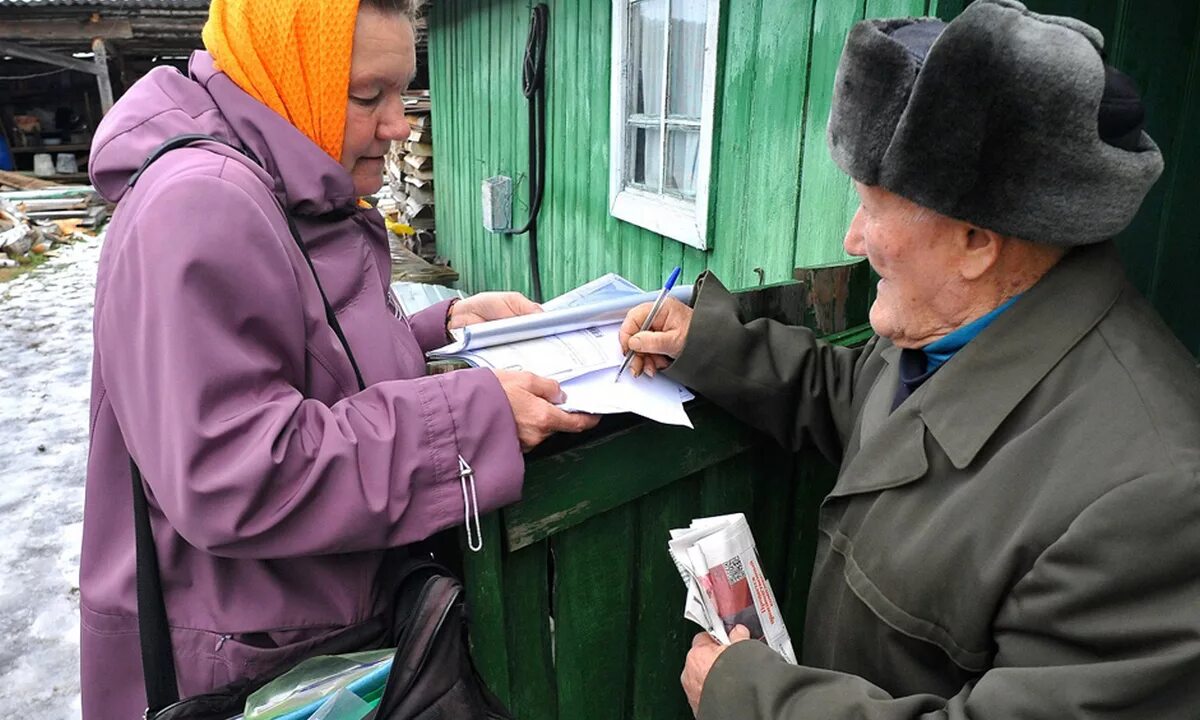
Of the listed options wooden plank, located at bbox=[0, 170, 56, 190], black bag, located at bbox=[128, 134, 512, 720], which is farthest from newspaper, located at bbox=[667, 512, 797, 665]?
wooden plank, located at bbox=[0, 170, 56, 190]

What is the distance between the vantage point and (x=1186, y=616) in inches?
35.5

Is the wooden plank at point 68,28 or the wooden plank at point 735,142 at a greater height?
the wooden plank at point 68,28

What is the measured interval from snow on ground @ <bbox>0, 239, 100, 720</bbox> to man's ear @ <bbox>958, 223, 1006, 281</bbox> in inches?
125

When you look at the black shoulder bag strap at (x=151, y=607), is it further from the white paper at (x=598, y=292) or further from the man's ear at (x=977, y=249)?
the man's ear at (x=977, y=249)

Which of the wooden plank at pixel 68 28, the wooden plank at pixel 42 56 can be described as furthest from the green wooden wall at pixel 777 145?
the wooden plank at pixel 42 56

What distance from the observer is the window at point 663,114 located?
10.6ft

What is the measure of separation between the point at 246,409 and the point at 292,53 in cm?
57

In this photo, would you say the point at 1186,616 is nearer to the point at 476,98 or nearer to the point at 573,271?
the point at 573,271

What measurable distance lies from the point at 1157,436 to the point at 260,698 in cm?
126

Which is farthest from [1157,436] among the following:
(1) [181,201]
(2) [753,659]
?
(1) [181,201]

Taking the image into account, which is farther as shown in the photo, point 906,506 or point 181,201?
point 906,506

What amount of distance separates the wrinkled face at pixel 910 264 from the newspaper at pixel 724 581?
0.43 m

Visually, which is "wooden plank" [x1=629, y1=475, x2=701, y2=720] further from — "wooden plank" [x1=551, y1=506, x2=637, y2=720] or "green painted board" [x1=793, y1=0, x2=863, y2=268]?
"green painted board" [x1=793, y1=0, x2=863, y2=268]

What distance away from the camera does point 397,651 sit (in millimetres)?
1182
